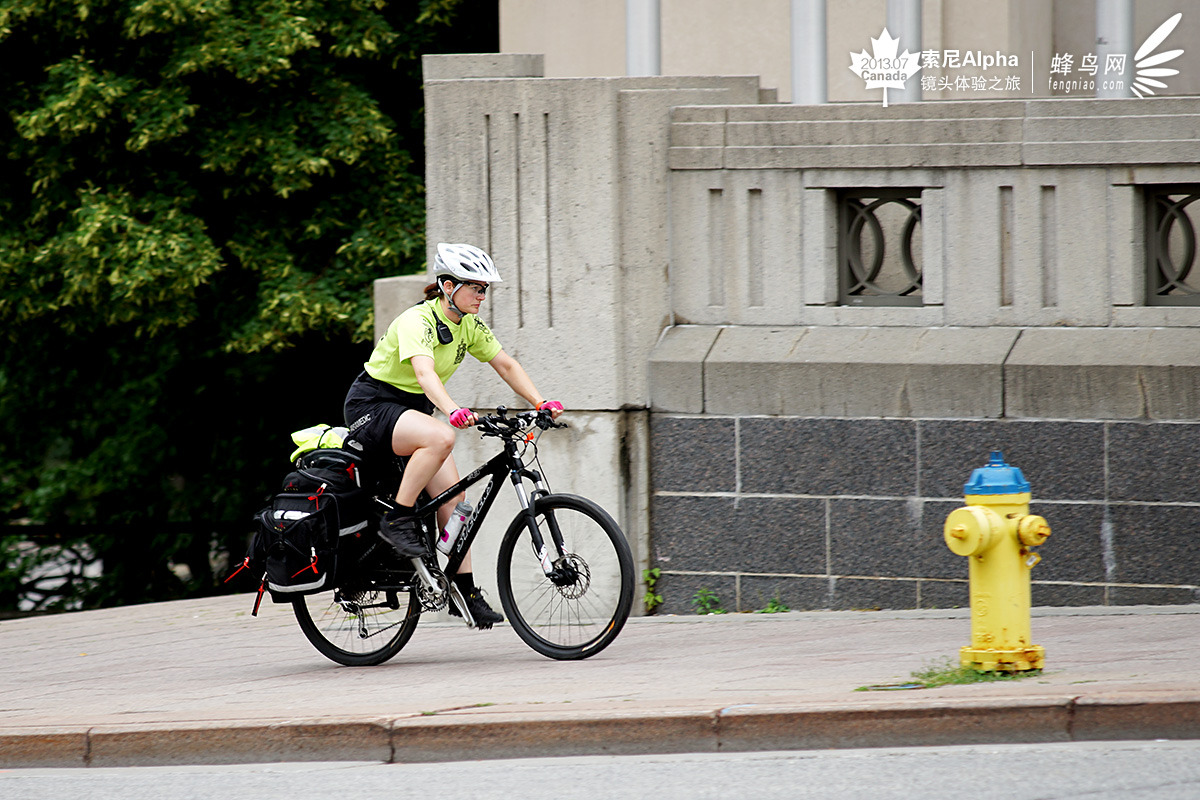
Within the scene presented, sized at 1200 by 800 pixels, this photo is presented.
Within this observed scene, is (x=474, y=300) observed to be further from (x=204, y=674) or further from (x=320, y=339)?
(x=320, y=339)

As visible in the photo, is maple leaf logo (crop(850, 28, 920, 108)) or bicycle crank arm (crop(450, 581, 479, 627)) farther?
maple leaf logo (crop(850, 28, 920, 108))

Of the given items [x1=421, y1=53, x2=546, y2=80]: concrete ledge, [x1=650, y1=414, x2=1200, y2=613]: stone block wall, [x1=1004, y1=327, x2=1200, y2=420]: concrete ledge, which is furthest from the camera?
[x1=421, y1=53, x2=546, y2=80]: concrete ledge

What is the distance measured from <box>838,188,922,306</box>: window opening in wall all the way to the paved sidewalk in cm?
172

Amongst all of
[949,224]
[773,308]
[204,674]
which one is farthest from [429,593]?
[949,224]

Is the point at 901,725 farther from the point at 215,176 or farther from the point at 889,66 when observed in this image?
the point at 215,176

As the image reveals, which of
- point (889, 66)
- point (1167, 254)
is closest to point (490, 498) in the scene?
point (1167, 254)

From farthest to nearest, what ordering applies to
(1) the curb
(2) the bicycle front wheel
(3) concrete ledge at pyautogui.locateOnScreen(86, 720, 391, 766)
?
(2) the bicycle front wheel
(3) concrete ledge at pyautogui.locateOnScreen(86, 720, 391, 766)
(1) the curb

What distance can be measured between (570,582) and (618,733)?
127 centimetres

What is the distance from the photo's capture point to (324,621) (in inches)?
308

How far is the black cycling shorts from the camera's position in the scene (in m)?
7.39

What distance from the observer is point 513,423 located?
712cm

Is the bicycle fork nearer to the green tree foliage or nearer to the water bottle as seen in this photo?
the water bottle

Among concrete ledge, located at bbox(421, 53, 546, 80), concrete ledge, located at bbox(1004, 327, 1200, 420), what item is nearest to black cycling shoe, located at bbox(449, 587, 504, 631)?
concrete ledge, located at bbox(1004, 327, 1200, 420)

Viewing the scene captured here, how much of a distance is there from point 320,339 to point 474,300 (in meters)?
7.56
